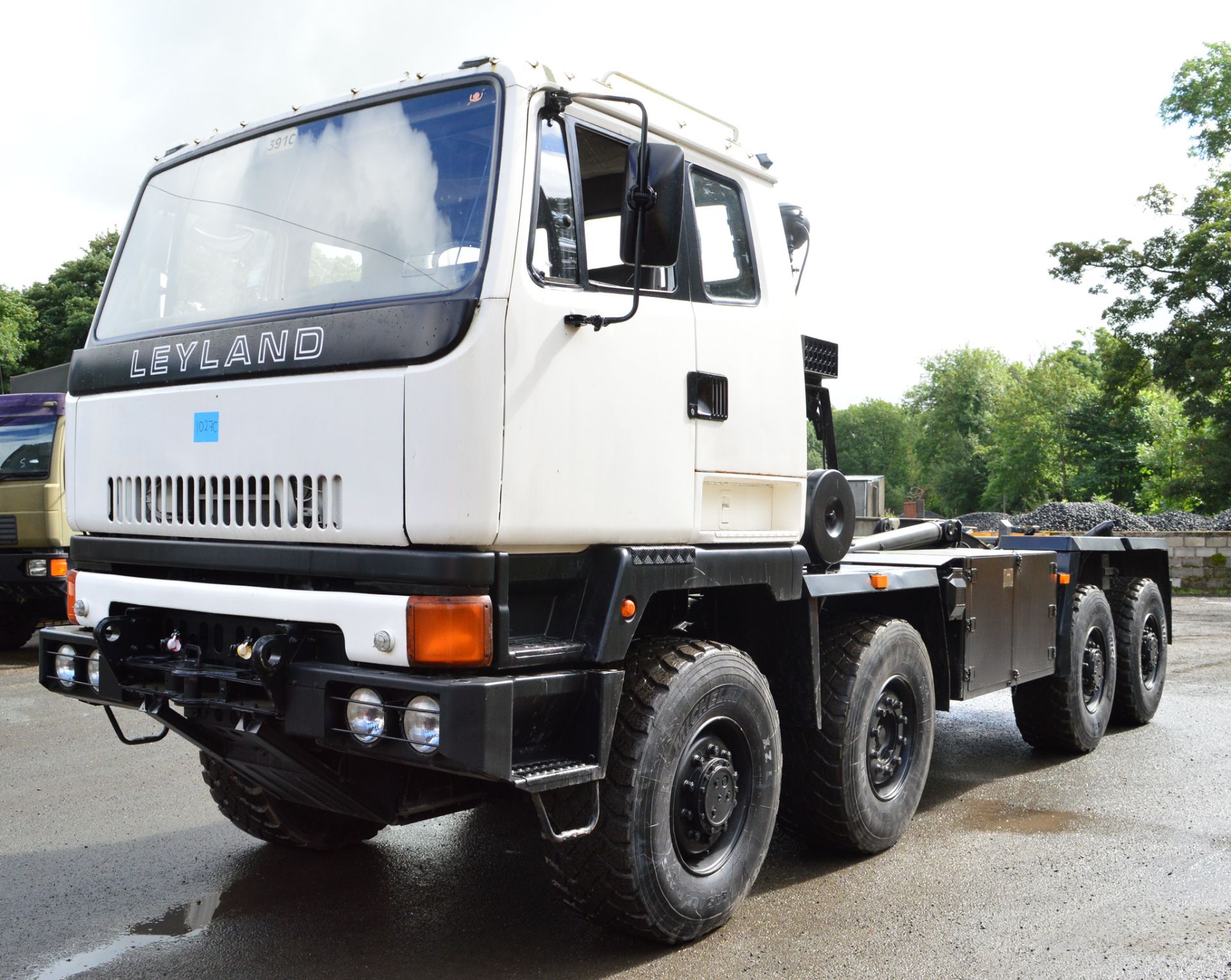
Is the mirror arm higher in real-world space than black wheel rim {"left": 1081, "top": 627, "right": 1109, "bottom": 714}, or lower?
higher

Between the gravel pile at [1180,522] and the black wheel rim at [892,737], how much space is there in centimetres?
2062

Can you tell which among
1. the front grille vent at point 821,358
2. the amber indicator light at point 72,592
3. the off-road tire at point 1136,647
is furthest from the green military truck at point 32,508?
the off-road tire at point 1136,647

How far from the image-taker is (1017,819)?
5844 mm

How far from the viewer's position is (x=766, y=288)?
4.74 meters

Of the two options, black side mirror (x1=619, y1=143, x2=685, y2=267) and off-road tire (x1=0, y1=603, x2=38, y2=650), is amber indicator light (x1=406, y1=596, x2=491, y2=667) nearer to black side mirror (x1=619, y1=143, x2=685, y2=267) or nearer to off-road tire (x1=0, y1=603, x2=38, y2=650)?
black side mirror (x1=619, y1=143, x2=685, y2=267)

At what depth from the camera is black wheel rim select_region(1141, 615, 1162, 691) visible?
8.41 m

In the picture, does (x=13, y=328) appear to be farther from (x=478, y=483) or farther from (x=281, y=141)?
(x=478, y=483)

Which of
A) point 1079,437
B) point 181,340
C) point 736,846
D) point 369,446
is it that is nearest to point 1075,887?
point 736,846

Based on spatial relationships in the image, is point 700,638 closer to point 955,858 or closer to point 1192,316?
point 955,858

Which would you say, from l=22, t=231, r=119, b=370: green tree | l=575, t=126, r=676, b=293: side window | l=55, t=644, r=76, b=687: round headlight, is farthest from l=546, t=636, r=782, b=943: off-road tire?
l=22, t=231, r=119, b=370: green tree

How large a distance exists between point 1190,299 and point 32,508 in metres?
28.0

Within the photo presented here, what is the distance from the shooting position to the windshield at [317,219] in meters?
3.68

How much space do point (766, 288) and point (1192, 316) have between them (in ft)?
95.8

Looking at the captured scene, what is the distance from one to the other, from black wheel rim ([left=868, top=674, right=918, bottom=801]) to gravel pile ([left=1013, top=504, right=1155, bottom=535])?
54.7ft
